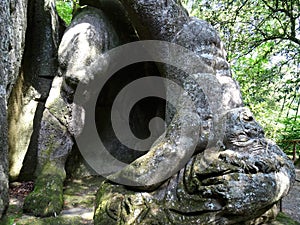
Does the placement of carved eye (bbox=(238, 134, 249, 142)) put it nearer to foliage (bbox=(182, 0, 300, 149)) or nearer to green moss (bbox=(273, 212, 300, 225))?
green moss (bbox=(273, 212, 300, 225))

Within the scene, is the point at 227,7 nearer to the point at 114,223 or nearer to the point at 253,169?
the point at 253,169

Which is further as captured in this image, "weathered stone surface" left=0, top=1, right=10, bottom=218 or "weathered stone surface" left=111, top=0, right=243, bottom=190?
"weathered stone surface" left=111, top=0, right=243, bottom=190

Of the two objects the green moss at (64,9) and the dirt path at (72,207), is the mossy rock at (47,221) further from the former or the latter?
the green moss at (64,9)

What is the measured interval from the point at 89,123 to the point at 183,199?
2165 millimetres

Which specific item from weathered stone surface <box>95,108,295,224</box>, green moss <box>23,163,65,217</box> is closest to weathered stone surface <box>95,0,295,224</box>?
weathered stone surface <box>95,108,295,224</box>

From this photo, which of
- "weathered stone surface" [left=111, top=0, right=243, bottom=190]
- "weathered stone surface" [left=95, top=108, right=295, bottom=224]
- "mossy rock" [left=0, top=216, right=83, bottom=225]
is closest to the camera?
"weathered stone surface" [left=95, top=108, right=295, bottom=224]

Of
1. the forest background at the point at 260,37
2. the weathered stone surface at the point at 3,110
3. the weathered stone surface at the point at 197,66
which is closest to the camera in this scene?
the weathered stone surface at the point at 3,110

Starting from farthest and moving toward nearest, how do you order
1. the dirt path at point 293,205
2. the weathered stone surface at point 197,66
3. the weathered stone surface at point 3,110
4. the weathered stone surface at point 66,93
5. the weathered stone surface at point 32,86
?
1. the weathered stone surface at point 32,86
2. the weathered stone surface at point 66,93
3. the dirt path at point 293,205
4. the weathered stone surface at point 197,66
5. the weathered stone surface at point 3,110

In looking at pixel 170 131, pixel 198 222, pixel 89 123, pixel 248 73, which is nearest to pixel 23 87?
pixel 89 123

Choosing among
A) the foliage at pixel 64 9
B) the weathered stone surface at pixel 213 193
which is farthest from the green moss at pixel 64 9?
the weathered stone surface at pixel 213 193

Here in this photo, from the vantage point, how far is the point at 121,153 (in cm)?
468

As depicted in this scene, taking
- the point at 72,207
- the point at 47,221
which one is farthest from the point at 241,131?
the point at 47,221

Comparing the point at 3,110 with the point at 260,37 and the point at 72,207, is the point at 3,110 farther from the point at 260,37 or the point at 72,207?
the point at 260,37

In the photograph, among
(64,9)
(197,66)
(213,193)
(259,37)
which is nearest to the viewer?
(213,193)
